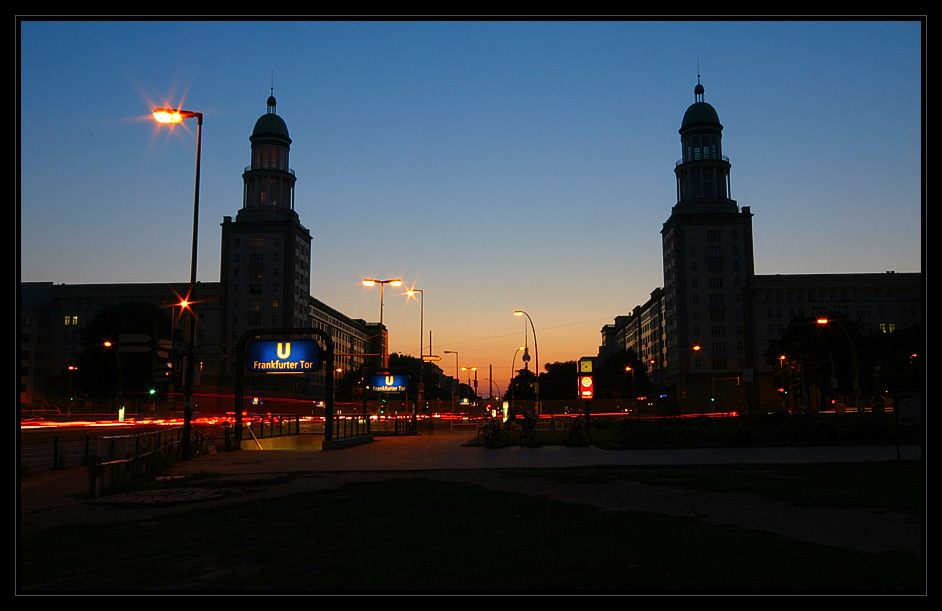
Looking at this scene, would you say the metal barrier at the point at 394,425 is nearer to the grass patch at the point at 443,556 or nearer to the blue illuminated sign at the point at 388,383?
the blue illuminated sign at the point at 388,383

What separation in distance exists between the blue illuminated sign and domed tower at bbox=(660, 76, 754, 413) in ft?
208

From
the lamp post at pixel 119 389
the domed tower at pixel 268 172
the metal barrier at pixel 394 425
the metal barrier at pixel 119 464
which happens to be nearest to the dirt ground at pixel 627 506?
the metal barrier at pixel 119 464

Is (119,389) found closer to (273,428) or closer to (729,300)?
(273,428)

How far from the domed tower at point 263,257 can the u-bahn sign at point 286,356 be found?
8685cm

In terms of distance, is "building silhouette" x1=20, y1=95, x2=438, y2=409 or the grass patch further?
"building silhouette" x1=20, y1=95, x2=438, y2=409

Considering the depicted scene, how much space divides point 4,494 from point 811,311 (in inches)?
4707

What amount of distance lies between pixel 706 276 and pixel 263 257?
66.0 metres

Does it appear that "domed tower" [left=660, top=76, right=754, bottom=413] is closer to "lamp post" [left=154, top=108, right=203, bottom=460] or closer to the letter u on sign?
the letter u on sign

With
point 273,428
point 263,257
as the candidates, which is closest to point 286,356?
point 273,428

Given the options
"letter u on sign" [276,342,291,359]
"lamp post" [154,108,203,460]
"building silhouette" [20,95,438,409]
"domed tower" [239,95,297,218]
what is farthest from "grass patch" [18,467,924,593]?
"domed tower" [239,95,297,218]

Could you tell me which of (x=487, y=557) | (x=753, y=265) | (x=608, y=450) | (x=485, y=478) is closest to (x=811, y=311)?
(x=753, y=265)

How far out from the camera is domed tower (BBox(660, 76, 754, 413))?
11188 centimetres

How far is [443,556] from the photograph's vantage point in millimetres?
7848

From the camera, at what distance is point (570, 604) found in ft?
18.7
